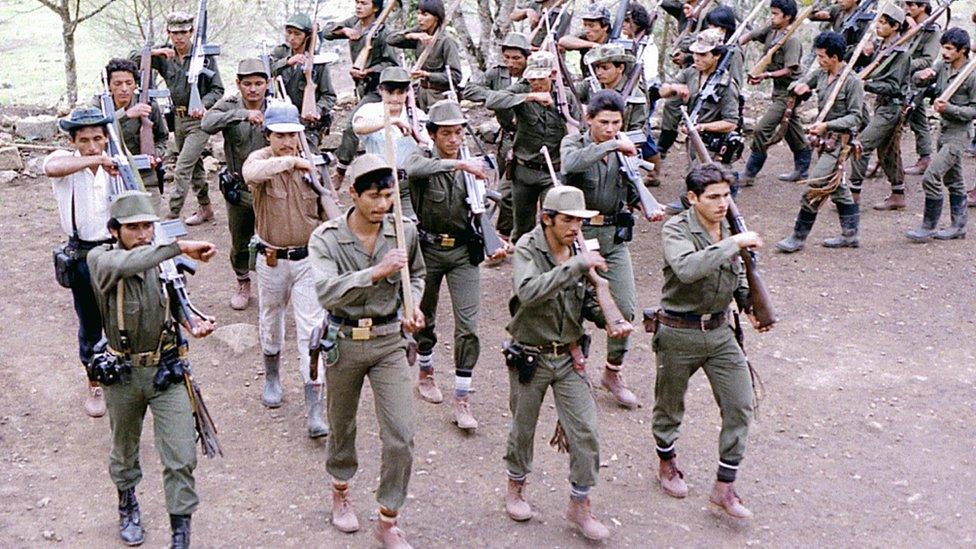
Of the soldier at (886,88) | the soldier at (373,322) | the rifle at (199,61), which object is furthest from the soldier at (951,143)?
the rifle at (199,61)

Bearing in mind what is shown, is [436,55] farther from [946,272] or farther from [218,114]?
[946,272]

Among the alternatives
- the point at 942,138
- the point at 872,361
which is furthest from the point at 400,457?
the point at 942,138

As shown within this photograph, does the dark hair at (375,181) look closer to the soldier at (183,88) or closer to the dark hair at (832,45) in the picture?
the soldier at (183,88)

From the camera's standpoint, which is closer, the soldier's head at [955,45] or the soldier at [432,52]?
the soldier's head at [955,45]

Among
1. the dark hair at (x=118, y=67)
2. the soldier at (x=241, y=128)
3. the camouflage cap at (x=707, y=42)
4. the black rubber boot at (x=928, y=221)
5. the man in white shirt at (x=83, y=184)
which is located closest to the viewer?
the man in white shirt at (x=83, y=184)

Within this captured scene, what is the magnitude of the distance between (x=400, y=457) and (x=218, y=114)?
12.2 feet

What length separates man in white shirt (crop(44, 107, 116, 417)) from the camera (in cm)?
623

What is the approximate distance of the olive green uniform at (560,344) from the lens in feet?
17.9

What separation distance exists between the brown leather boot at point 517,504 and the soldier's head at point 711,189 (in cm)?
184

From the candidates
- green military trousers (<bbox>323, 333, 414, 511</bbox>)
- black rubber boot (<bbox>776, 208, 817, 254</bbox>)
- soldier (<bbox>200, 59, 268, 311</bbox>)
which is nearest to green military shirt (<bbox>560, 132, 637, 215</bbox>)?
green military trousers (<bbox>323, 333, 414, 511</bbox>)

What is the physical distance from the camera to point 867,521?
19.3 feet

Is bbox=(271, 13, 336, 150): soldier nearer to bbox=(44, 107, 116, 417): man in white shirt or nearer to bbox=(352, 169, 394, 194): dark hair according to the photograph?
bbox=(44, 107, 116, 417): man in white shirt

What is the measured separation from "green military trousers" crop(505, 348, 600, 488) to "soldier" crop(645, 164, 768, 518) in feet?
1.99

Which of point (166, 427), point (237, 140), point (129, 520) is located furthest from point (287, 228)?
point (129, 520)
